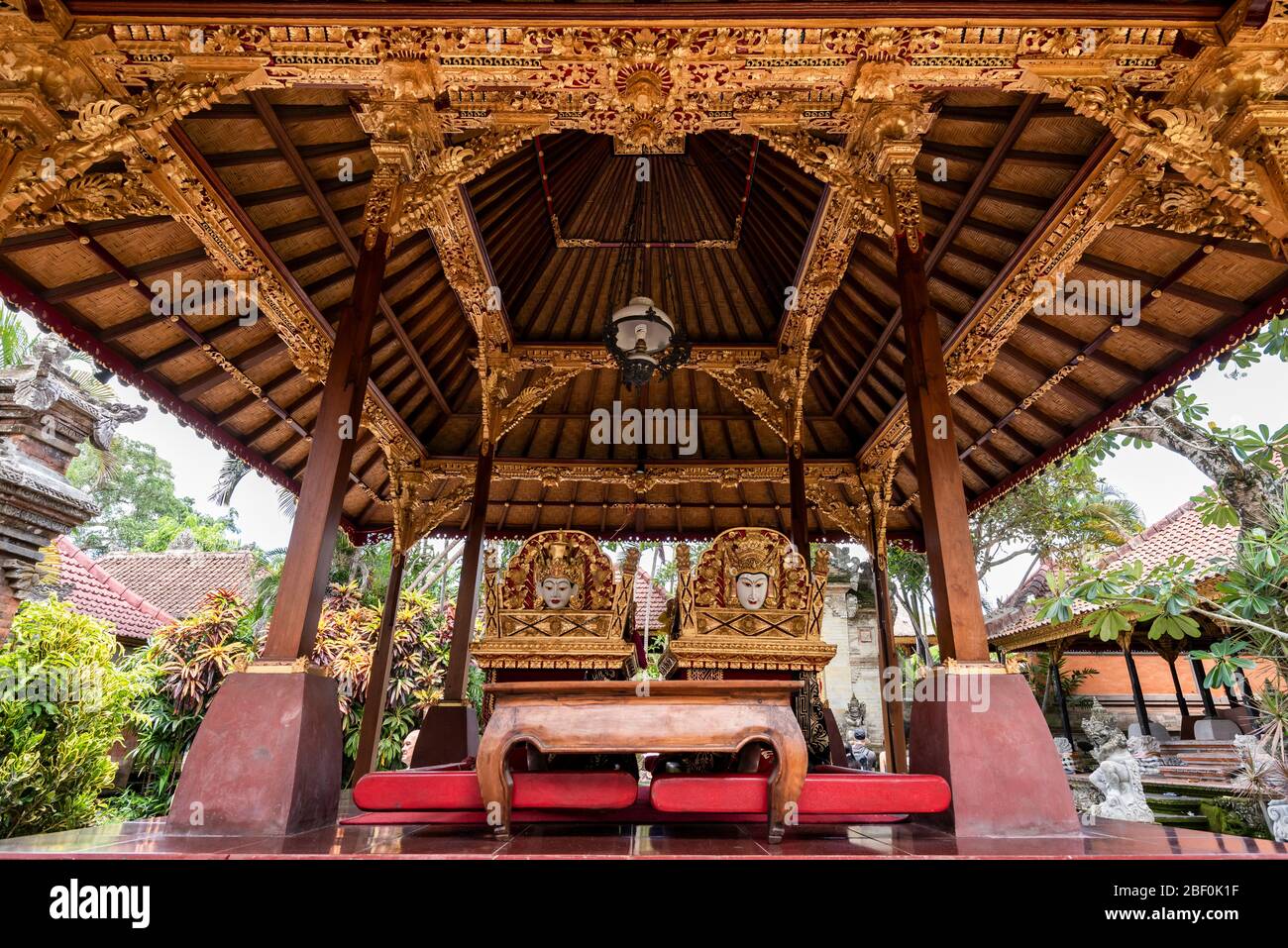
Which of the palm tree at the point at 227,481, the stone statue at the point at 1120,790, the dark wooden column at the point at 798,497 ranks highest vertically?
the palm tree at the point at 227,481

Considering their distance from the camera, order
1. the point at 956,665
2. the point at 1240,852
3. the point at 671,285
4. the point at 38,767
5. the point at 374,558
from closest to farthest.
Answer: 1. the point at 1240,852
2. the point at 956,665
3. the point at 38,767
4. the point at 671,285
5. the point at 374,558

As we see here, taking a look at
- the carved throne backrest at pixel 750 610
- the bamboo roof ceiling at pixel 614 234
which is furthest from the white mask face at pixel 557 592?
the bamboo roof ceiling at pixel 614 234

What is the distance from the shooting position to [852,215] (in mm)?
5383

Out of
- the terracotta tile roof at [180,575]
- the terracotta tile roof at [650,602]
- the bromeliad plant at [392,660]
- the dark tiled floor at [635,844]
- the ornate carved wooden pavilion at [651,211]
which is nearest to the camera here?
the dark tiled floor at [635,844]

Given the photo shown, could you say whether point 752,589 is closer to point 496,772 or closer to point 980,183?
point 496,772

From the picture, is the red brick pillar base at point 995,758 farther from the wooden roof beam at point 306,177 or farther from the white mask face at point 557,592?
the wooden roof beam at point 306,177

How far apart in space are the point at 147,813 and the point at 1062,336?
1321 cm

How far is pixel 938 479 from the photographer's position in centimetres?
366

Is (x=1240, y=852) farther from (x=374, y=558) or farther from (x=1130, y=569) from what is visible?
(x=374, y=558)

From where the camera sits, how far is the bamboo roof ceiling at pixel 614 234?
148 inches

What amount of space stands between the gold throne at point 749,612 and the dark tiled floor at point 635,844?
0.84 m

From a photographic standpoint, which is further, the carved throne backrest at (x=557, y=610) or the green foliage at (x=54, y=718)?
the green foliage at (x=54, y=718)
